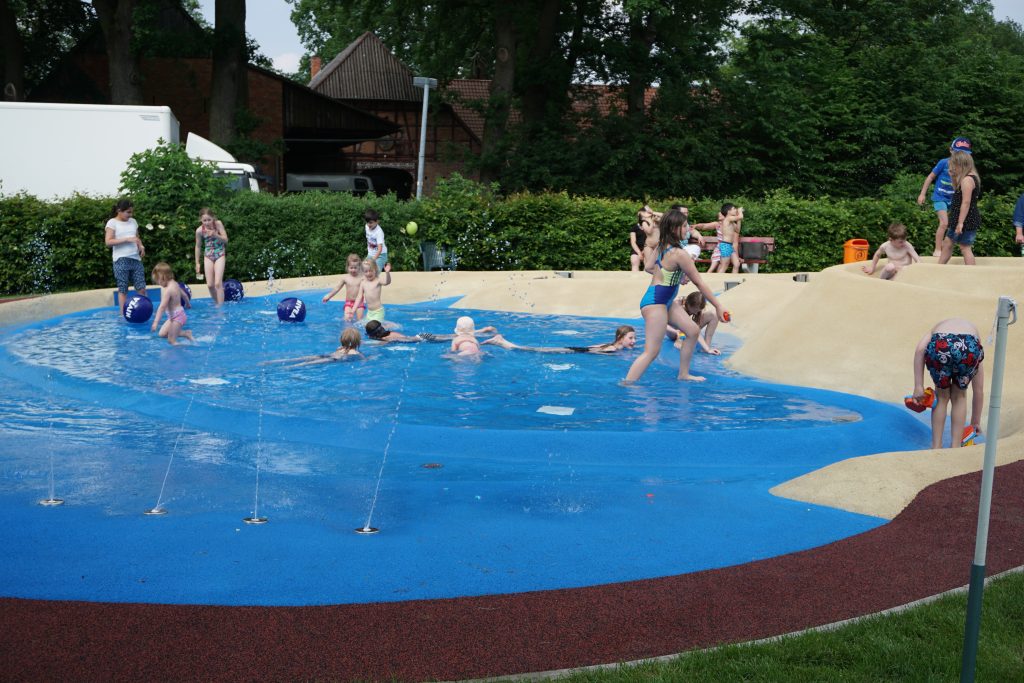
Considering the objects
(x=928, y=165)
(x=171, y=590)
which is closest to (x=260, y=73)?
(x=928, y=165)

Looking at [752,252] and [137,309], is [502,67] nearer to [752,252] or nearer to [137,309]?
[752,252]

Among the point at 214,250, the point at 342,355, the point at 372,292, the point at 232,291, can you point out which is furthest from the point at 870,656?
the point at 232,291

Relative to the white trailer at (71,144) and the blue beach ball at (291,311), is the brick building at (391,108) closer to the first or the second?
the white trailer at (71,144)

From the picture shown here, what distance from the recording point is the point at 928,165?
37.0 metres

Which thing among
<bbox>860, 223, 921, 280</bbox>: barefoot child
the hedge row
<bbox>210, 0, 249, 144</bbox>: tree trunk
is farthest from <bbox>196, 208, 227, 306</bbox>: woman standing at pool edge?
<bbox>210, 0, 249, 144</bbox>: tree trunk

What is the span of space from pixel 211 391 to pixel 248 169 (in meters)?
15.4

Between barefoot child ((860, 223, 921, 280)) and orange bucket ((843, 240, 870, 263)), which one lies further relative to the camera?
orange bucket ((843, 240, 870, 263))

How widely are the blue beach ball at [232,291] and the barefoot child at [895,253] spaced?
1107cm

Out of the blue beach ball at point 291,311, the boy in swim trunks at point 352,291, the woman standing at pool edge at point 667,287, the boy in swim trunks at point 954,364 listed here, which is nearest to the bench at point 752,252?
the boy in swim trunks at point 352,291

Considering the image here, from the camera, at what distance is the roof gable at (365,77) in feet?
185

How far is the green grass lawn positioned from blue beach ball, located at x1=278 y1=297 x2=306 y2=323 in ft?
44.0

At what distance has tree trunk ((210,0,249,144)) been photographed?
3148cm

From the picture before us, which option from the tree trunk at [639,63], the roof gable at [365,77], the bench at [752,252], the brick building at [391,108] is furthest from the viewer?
the roof gable at [365,77]

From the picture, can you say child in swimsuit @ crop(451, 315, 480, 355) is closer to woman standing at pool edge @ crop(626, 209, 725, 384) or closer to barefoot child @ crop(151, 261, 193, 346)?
woman standing at pool edge @ crop(626, 209, 725, 384)
